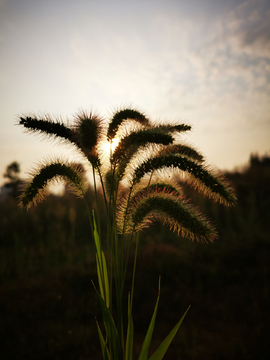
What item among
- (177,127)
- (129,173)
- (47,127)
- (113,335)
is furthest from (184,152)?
(113,335)

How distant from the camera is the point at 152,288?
427 cm

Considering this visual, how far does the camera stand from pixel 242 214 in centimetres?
701

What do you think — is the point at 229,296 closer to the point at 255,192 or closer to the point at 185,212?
the point at 185,212

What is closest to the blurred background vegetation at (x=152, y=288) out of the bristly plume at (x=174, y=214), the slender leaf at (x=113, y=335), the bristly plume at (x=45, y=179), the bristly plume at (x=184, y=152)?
the slender leaf at (x=113, y=335)

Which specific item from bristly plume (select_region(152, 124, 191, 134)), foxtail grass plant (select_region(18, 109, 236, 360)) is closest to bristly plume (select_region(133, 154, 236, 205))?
foxtail grass plant (select_region(18, 109, 236, 360))

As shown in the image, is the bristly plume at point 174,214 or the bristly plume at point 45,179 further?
the bristly plume at point 45,179

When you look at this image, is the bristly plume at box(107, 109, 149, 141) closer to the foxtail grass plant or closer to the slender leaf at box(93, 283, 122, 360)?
the foxtail grass plant

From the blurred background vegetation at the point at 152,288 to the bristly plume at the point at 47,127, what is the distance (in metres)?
2.46

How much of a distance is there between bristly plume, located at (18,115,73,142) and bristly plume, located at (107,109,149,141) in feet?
0.83

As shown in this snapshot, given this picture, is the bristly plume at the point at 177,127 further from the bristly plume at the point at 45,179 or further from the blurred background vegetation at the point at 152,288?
the blurred background vegetation at the point at 152,288

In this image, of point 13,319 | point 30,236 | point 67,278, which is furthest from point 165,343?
point 30,236

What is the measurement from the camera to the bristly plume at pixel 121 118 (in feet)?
4.55

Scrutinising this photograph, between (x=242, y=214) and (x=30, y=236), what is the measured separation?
21.9 feet

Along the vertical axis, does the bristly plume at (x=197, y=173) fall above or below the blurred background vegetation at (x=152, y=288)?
above
